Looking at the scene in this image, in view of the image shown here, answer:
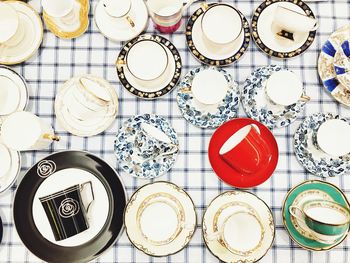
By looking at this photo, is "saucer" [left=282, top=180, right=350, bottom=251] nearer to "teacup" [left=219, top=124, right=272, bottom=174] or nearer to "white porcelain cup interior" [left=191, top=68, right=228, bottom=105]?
"teacup" [left=219, top=124, right=272, bottom=174]

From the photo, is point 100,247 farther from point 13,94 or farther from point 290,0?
point 290,0

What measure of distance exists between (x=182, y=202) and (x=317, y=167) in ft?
1.16

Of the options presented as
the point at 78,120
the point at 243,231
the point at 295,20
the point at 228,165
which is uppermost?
the point at 295,20

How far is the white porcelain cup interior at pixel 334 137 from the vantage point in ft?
4.10

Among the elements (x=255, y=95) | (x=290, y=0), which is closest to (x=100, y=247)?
(x=255, y=95)

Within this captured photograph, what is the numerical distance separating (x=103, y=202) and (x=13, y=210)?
8.8 inches

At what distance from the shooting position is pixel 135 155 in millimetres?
1273

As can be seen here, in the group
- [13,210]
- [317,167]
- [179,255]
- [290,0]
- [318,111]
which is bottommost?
[179,255]

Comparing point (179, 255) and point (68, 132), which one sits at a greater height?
point (68, 132)

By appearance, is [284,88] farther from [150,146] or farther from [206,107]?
[150,146]

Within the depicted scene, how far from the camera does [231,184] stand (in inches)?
49.3

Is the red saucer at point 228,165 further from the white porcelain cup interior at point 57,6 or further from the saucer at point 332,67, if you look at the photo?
the white porcelain cup interior at point 57,6

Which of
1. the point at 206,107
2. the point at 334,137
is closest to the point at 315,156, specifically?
the point at 334,137

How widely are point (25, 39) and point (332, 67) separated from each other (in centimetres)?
80
